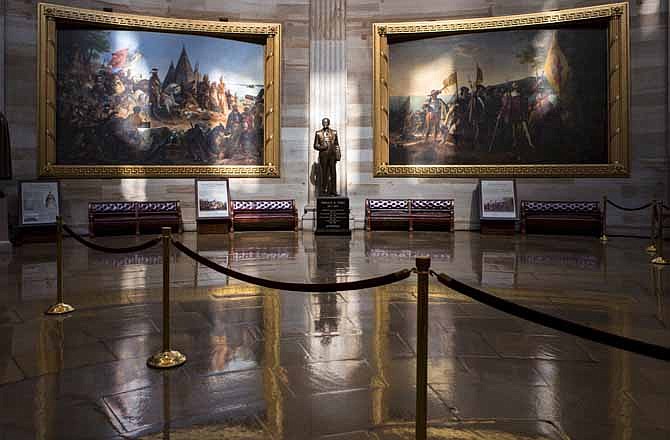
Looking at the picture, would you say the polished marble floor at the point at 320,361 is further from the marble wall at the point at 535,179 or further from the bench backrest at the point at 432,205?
the bench backrest at the point at 432,205

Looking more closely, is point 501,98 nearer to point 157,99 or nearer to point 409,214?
point 409,214

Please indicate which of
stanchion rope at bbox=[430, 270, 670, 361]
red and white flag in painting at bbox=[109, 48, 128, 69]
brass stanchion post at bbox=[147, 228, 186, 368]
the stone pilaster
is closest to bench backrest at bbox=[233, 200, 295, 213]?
the stone pilaster

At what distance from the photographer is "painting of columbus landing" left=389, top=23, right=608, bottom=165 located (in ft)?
50.6

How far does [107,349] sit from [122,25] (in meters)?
12.8

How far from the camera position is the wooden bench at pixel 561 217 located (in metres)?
14.9

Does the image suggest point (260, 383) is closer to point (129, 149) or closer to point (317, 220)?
point (317, 220)

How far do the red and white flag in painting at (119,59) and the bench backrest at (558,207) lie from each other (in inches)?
477

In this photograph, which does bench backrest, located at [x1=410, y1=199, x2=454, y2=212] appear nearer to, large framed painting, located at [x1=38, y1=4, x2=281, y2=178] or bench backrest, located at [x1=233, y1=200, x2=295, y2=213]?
bench backrest, located at [x1=233, y1=200, x2=295, y2=213]

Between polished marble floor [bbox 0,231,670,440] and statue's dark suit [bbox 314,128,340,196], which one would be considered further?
statue's dark suit [bbox 314,128,340,196]

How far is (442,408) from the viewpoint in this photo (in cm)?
369

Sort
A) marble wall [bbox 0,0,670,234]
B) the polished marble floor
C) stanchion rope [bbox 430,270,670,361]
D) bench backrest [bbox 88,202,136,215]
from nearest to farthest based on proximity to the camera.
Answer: stanchion rope [bbox 430,270,670,361] → the polished marble floor → bench backrest [bbox 88,202,136,215] → marble wall [bbox 0,0,670,234]

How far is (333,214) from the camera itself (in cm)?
1514

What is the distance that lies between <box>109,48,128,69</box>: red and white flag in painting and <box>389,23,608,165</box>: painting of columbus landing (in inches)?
306

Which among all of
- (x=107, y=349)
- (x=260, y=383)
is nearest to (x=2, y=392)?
(x=107, y=349)
